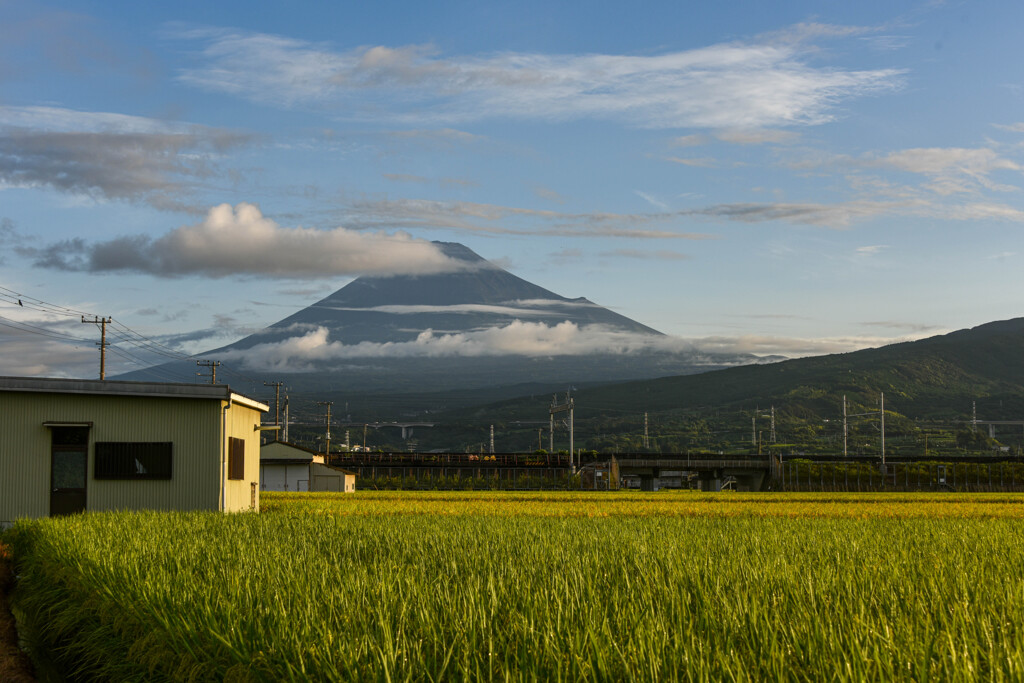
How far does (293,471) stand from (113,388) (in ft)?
137

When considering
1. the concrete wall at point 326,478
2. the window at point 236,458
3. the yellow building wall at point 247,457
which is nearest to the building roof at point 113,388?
the yellow building wall at point 247,457

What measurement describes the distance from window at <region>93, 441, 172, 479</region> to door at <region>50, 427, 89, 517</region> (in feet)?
1.37

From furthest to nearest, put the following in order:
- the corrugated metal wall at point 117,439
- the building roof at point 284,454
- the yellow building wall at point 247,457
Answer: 1. the building roof at point 284,454
2. the yellow building wall at point 247,457
3. the corrugated metal wall at point 117,439

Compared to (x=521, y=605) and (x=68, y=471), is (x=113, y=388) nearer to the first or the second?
(x=68, y=471)

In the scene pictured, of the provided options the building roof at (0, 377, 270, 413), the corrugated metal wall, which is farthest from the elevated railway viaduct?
the building roof at (0, 377, 270, 413)

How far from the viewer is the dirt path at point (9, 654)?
11273 mm

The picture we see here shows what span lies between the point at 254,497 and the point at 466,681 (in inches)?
1169

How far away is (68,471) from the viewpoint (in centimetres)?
2700

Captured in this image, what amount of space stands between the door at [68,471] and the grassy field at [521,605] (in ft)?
28.7

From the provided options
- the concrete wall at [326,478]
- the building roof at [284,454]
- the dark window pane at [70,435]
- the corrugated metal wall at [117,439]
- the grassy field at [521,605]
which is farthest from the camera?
the concrete wall at [326,478]

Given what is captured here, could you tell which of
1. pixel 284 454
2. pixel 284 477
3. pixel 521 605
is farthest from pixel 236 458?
pixel 284 454

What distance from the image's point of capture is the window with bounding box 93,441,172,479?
27188 mm

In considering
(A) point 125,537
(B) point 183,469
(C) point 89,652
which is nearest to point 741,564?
(C) point 89,652

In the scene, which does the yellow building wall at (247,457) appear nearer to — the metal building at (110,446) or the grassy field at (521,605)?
the metal building at (110,446)
